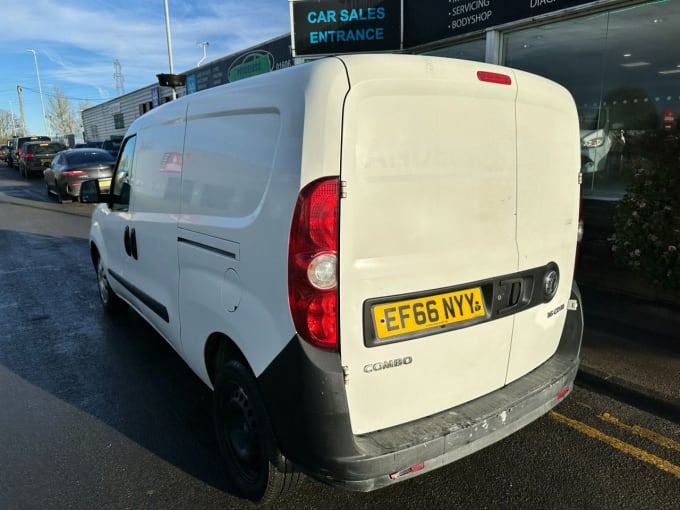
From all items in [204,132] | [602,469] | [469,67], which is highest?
[469,67]

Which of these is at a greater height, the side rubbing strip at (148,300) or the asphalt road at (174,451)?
the side rubbing strip at (148,300)

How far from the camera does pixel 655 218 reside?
15.7 feet

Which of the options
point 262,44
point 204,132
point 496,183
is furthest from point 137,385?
point 262,44

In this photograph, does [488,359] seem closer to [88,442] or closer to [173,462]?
[173,462]

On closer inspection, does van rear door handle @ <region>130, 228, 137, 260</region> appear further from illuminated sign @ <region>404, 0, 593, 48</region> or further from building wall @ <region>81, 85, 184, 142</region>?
building wall @ <region>81, 85, 184, 142</region>

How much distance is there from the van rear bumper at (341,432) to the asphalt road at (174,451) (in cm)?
56

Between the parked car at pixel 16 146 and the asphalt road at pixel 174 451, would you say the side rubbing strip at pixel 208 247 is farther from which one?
the parked car at pixel 16 146

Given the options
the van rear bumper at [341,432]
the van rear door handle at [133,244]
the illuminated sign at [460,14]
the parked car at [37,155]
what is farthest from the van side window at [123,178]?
the parked car at [37,155]

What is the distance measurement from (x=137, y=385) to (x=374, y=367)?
252 centimetres

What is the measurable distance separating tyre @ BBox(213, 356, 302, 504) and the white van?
11 mm

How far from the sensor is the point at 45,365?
166 inches

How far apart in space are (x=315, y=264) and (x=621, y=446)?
2.32 metres

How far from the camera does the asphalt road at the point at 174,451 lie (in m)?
2.56

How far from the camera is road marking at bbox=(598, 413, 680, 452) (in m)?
2.97
